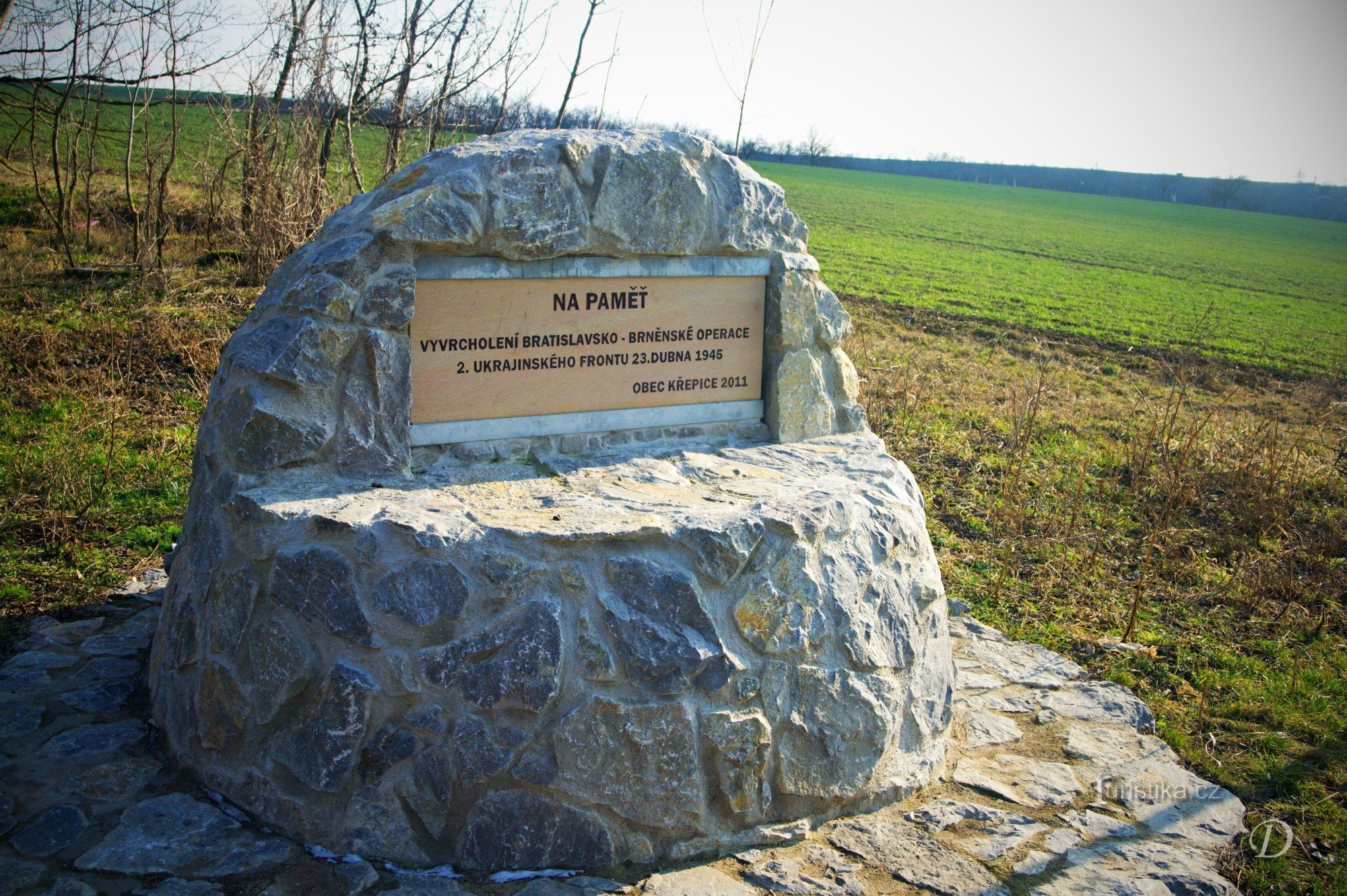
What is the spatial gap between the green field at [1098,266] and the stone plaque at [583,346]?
516cm

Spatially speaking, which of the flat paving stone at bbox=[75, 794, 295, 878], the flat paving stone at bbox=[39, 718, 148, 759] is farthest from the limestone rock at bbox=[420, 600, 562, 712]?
the flat paving stone at bbox=[39, 718, 148, 759]

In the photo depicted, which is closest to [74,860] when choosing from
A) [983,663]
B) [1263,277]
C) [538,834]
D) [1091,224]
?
[538,834]

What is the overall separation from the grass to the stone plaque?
2114mm

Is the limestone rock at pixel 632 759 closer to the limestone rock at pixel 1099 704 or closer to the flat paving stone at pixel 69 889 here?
the flat paving stone at pixel 69 889

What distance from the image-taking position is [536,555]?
2912 mm

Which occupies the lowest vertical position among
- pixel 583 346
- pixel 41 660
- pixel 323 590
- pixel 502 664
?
pixel 41 660

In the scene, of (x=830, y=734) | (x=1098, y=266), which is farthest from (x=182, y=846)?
(x=1098, y=266)

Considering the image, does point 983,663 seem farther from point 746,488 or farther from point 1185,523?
point 1185,523

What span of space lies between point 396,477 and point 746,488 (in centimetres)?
121

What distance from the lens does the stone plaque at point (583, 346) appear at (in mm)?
3373

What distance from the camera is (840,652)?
318 centimetres

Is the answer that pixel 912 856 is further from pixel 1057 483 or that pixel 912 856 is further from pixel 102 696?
pixel 1057 483

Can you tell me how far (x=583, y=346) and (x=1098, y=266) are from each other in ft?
75.7

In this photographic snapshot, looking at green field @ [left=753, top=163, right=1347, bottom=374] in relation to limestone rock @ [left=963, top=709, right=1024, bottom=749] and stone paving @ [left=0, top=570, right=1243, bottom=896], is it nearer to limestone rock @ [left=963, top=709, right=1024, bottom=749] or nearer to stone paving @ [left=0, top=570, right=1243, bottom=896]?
limestone rock @ [left=963, top=709, right=1024, bottom=749]
